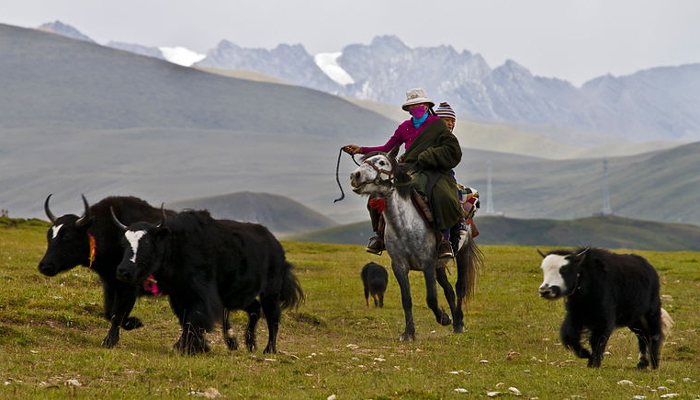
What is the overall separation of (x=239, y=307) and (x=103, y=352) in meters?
2.73

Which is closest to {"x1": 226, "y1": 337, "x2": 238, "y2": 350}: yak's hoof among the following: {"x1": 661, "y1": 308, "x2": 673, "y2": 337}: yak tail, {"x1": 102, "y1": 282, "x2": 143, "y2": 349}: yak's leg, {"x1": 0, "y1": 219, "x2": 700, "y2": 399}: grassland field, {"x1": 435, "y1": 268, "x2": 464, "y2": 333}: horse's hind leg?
{"x1": 0, "y1": 219, "x2": 700, "y2": 399}: grassland field

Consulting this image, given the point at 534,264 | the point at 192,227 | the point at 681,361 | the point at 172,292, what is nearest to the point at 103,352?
the point at 172,292

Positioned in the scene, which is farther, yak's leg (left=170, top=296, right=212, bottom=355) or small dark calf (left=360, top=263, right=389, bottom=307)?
small dark calf (left=360, top=263, right=389, bottom=307)

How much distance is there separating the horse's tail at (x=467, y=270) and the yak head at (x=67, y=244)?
9.37m

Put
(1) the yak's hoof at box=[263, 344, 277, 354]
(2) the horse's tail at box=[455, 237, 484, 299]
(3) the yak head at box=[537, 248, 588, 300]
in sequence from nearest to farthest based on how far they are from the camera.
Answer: (3) the yak head at box=[537, 248, 588, 300] → (1) the yak's hoof at box=[263, 344, 277, 354] → (2) the horse's tail at box=[455, 237, 484, 299]

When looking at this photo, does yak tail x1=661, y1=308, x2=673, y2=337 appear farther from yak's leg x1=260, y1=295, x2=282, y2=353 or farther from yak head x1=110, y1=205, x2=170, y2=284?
Answer: yak head x1=110, y1=205, x2=170, y2=284

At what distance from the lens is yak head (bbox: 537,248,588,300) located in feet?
48.0

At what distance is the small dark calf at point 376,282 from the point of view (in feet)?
95.8

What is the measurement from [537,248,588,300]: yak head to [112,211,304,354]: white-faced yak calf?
4720 mm

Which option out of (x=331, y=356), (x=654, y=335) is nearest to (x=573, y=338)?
(x=654, y=335)

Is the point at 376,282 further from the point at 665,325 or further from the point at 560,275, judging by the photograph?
the point at 560,275

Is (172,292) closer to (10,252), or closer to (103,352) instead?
(103,352)

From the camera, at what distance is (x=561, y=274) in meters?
14.8

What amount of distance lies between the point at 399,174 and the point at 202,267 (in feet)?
18.4
